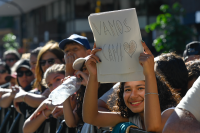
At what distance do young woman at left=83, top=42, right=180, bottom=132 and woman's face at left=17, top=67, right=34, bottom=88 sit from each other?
3.19 metres

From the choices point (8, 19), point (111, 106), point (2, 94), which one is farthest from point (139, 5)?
point (8, 19)

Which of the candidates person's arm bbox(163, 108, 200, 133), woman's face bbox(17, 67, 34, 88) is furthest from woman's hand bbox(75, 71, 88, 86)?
woman's face bbox(17, 67, 34, 88)

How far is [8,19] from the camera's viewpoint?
2267 inches

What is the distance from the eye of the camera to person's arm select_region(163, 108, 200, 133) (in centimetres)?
160

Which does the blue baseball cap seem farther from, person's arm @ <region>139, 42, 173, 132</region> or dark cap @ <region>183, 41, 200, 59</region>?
person's arm @ <region>139, 42, 173, 132</region>

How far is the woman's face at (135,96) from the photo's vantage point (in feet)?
8.93

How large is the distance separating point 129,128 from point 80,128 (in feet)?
3.26

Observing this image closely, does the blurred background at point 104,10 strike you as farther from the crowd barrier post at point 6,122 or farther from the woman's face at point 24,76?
the crowd barrier post at point 6,122

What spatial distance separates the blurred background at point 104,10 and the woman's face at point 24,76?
660 centimetres

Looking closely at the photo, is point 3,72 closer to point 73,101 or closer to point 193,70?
point 73,101

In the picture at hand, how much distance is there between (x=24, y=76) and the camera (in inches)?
233

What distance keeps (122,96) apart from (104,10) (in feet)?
85.5

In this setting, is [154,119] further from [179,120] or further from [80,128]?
[80,128]

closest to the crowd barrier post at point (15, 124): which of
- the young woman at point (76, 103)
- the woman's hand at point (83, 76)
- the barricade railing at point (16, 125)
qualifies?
the barricade railing at point (16, 125)
